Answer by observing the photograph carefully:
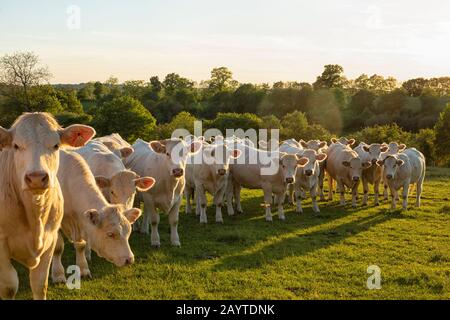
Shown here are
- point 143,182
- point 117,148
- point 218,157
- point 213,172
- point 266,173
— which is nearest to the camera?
point 143,182

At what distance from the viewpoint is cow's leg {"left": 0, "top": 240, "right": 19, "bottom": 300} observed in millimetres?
5656

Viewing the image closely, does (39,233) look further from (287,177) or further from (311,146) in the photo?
(311,146)

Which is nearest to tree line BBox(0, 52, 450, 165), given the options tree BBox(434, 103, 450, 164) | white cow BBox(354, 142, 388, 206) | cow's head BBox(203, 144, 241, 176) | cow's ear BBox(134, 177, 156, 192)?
tree BBox(434, 103, 450, 164)

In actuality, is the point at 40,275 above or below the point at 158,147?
below

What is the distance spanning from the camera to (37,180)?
4.72m

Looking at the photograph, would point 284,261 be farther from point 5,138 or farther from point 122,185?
point 5,138

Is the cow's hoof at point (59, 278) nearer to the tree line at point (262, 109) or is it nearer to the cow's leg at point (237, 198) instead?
the cow's leg at point (237, 198)

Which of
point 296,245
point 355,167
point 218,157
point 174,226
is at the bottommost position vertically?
point 296,245

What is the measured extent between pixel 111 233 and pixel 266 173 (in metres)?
8.72

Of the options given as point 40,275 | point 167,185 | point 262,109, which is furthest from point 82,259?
point 262,109

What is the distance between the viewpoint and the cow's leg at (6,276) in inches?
223

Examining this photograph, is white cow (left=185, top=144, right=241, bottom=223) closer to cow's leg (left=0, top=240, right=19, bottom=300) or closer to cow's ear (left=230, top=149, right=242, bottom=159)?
cow's ear (left=230, top=149, right=242, bottom=159)

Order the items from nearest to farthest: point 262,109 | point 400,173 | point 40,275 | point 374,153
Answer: point 40,275 < point 400,173 < point 374,153 < point 262,109

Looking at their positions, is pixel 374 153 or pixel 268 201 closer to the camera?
pixel 268 201
